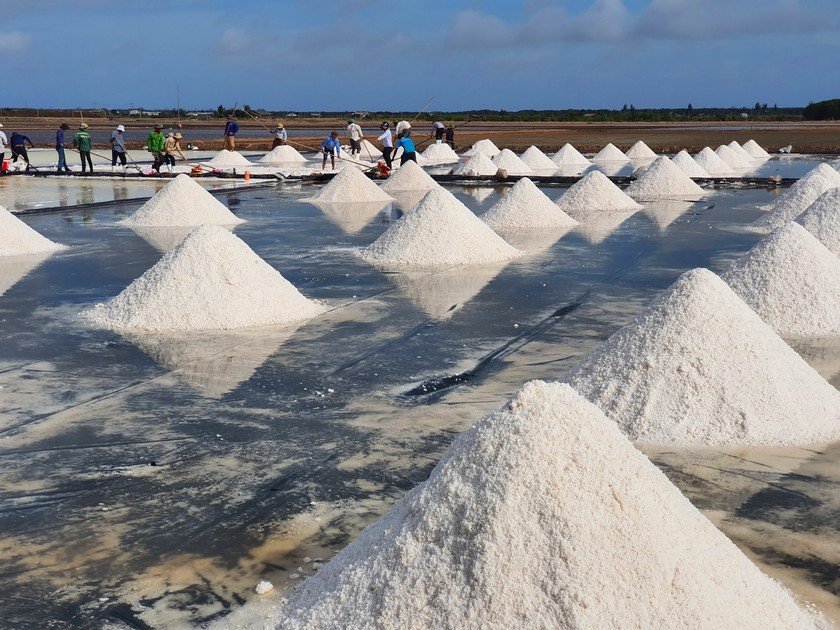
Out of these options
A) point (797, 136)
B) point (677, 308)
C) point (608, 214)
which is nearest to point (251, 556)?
point (677, 308)

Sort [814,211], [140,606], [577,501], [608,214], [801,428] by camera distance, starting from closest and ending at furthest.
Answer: [577,501], [140,606], [801,428], [814,211], [608,214]

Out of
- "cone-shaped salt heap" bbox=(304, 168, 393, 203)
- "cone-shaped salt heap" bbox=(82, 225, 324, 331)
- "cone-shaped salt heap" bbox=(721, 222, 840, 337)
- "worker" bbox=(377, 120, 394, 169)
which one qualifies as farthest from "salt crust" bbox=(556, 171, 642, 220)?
"cone-shaped salt heap" bbox=(82, 225, 324, 331)

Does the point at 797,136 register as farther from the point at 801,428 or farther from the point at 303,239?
the point at 801,428

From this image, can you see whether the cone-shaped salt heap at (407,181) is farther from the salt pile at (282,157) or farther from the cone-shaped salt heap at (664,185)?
the salt pile at (282,157)

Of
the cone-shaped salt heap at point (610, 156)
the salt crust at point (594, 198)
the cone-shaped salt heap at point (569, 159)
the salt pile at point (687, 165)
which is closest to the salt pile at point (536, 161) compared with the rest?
the cone-shaped salt heap at point (569, 159)

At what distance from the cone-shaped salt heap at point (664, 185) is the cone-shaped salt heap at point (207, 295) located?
437 inches

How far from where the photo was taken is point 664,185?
1767 centimetres

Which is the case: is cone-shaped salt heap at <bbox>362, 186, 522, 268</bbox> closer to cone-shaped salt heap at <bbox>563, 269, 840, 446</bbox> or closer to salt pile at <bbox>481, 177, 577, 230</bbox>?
salt pile at <bbox>481, 177, 577, 230</bbox>

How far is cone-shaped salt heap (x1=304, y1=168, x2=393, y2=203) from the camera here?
1628 centimetres

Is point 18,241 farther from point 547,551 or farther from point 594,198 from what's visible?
point 547,551

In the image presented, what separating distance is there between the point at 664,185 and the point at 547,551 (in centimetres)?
1576

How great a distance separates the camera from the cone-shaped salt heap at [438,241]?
1000cm

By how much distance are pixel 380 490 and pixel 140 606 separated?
1.25 metres

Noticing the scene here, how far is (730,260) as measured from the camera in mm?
10297
